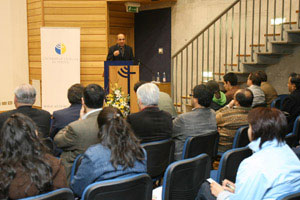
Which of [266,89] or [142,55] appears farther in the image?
[142,55]

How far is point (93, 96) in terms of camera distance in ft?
9.44

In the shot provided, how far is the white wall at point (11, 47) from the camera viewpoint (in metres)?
7.91

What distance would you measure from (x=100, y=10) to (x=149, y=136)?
5.31 meters

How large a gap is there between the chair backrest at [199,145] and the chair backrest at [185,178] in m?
0.53

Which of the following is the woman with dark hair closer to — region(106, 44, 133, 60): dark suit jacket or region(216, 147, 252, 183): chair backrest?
region(216, 147, 252, 183): chair backrest

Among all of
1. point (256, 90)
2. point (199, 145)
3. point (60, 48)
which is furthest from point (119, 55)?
point (199, 145)

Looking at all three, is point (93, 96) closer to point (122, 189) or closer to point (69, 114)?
point (69, 114)

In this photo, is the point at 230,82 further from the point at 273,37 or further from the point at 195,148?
the point at 195,148

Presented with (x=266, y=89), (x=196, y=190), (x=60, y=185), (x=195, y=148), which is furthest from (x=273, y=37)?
(x=60, y=185)

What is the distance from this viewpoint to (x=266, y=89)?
5.58 meters

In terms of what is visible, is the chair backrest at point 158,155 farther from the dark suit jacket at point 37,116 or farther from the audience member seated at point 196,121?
the dark suit jacket at point 37,116

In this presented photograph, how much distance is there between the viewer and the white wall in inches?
311

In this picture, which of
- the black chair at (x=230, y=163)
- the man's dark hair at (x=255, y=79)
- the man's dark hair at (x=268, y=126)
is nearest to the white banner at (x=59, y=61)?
the man's dark hair at (x=255, y=79)

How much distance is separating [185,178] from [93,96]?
1.14 m
